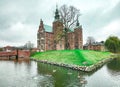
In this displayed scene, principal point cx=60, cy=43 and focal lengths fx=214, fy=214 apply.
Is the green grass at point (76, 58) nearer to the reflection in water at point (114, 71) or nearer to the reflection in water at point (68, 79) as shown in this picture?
the reflection in water at point (114, 71)

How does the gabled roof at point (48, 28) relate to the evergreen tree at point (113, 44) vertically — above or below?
above

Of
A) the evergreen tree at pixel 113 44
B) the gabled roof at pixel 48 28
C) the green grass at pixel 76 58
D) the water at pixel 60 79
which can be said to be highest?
the gabled roof at pixel 48 28

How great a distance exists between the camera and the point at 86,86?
23953 mm

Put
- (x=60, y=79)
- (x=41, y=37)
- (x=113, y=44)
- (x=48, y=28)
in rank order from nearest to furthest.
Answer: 1. (x=60, y=79)
2. (x=41, y=37)
3. (x=48, y=28)
4. (x=113, y=44)

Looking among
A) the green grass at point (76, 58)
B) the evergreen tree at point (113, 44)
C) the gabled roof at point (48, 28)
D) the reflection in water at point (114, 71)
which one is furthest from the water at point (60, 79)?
the evergreen tree at point (113, 44)

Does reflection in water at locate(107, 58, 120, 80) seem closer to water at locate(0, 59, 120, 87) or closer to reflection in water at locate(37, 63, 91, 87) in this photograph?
water at locate(0, 59, 120, 87)

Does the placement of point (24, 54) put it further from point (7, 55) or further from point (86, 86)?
point (86, 86)

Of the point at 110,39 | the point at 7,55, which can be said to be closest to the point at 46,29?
the point at 7,55

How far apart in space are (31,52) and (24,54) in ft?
9.87

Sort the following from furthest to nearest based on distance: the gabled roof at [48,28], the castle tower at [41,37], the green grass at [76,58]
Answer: the gabled roof at [48,28], the castle tower at [41,37], the green grass at [76,58]

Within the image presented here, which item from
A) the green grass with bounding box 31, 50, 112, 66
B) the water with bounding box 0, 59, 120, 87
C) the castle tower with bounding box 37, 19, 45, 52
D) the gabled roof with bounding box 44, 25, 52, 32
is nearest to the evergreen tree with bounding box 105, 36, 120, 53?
the gabled roof with bounding box 44, 25, 52, 32

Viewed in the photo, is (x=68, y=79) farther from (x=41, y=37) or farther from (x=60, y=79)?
(x=41, y=37)

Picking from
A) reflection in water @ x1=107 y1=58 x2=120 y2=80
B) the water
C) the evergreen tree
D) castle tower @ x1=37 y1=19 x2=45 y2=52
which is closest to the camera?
the water

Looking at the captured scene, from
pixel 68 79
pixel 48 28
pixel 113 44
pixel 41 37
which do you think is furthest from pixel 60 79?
pixel 113 44
